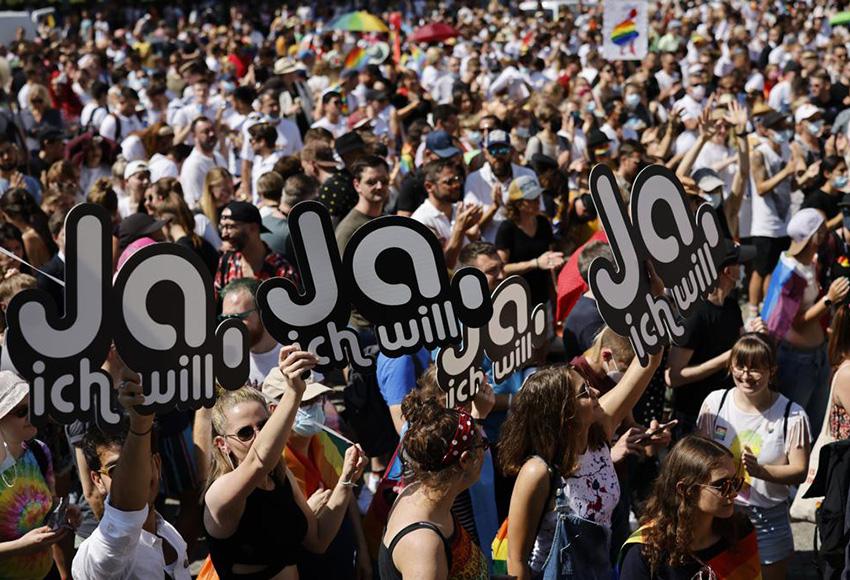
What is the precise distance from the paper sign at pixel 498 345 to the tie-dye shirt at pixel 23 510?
1282mm

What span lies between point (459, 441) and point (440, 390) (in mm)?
717

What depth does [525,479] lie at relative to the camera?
142 inches

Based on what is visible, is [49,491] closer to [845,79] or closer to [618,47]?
[618,47]

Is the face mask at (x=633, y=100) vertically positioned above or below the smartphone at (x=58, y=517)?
below

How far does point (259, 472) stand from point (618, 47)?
10.9 meters

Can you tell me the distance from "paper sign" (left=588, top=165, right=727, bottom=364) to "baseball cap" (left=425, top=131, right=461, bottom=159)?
154 inches

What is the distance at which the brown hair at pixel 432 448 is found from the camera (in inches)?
128

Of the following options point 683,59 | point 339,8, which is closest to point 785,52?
point 683,59

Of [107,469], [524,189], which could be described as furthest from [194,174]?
[107,469]

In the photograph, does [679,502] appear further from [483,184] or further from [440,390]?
[483,184]

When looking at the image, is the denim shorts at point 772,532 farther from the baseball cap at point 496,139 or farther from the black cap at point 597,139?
the black cap at point 597,139

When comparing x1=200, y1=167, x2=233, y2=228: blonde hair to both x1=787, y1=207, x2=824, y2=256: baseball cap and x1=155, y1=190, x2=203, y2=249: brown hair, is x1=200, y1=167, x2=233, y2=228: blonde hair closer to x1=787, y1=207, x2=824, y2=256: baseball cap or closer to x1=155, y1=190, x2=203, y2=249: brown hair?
x1=155, y1=190, x2=203, y2=249: brown hair

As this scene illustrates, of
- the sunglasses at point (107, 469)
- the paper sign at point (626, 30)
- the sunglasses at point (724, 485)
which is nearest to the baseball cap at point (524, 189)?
the sunglasses at point (724, 485)

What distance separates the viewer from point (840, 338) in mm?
4980
